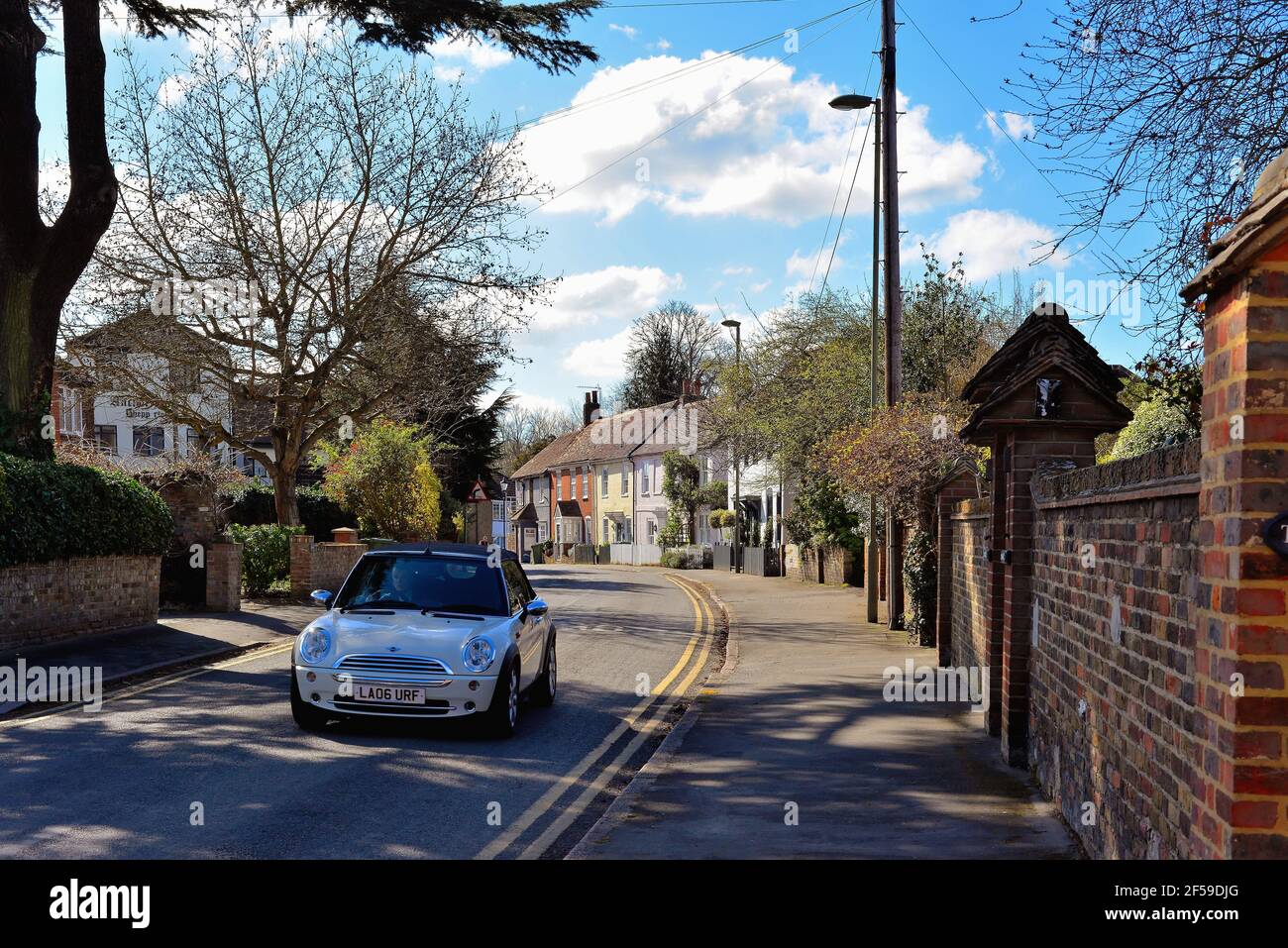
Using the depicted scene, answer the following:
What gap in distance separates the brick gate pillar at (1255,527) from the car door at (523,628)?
7.50 m

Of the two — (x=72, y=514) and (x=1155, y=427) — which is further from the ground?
(x=1155, y=427)

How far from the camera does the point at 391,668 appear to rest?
9531 mm

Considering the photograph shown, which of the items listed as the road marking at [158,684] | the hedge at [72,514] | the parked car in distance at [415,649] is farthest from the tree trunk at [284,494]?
the parked car in distance at [415,649]

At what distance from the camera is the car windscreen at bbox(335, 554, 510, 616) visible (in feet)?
34.7

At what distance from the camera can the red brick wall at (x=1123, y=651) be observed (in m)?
4.34

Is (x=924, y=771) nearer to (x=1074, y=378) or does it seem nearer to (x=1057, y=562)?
(x=1057, y=562)

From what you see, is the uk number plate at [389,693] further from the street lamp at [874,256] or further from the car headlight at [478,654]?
the street lamp at [874,256]

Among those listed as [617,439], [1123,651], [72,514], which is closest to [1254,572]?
[1123,651]

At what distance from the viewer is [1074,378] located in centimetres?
862

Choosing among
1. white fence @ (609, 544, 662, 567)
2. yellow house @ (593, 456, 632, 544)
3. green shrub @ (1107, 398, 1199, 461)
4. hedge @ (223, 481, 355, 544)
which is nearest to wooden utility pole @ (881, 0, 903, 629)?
green shrub @ (1107, 398, 1199, 461)

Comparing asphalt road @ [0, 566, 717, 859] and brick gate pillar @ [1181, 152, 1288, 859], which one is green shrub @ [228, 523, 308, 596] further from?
brick gate pillar @ [1181, 152, 1288, 859]

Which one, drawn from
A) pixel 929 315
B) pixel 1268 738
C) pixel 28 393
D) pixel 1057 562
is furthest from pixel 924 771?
pixel 929 315

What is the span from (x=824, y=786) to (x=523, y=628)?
3.56 meters

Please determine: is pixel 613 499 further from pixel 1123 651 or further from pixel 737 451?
pixel 1123 651
